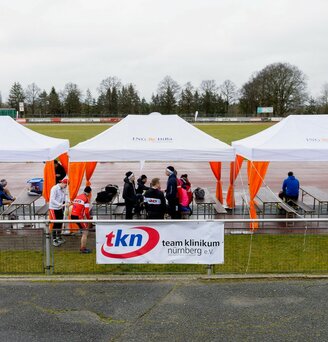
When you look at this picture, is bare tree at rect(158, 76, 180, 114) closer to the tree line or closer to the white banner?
the tree line

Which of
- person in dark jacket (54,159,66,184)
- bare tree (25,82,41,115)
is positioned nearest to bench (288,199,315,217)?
person in dark jacket (54,159,66,184)

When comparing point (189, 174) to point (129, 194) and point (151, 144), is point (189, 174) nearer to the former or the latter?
point (151, 144)

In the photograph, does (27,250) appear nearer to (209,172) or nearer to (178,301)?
(178,301)

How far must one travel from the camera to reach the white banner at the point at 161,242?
6.45m

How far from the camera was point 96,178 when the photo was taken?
706 inches

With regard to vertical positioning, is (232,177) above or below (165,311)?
above

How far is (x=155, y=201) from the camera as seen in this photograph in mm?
8312

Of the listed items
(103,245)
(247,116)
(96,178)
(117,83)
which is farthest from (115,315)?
(117,83)

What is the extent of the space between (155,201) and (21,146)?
3957 millimetres

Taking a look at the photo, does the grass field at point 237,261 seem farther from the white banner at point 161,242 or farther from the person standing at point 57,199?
the person standing at point 57,199

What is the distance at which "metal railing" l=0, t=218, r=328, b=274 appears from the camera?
672cm

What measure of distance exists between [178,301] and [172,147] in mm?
5051

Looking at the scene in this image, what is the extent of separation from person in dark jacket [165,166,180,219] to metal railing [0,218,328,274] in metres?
2.52

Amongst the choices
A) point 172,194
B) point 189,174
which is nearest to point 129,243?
point 172,194
